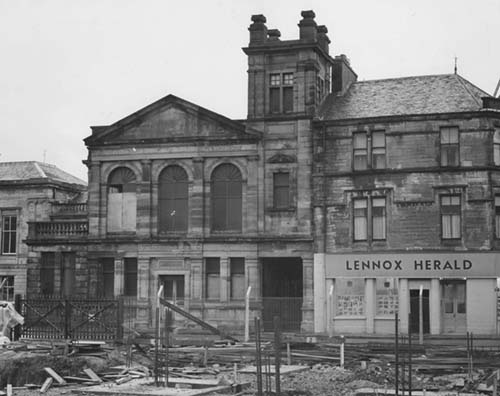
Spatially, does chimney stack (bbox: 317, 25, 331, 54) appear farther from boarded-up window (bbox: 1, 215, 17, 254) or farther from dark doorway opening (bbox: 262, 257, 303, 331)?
boarded-up window (bbox: 1, 215, 17, 254)

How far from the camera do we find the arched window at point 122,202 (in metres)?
48.3

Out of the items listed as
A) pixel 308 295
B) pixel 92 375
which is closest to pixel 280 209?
pixel 308 295

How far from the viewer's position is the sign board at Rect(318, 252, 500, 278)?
43.1 m

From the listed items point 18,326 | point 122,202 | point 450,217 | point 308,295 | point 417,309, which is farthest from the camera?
point 122,202

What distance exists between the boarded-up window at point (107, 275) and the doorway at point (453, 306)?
16.7 m

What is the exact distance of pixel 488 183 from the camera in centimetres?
4341

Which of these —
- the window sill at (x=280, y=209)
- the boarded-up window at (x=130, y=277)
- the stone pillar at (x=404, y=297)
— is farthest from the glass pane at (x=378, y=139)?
the boarded-up window at (x=130, y=277)

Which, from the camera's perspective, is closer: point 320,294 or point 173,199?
point 320,294

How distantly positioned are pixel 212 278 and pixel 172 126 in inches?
311

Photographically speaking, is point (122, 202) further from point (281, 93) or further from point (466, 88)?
point (466, 88)

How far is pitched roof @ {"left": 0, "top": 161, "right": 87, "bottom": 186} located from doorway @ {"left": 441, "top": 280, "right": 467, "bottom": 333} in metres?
23.2

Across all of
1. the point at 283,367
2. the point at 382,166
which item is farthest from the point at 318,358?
the point at 382,166

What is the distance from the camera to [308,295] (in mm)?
45000

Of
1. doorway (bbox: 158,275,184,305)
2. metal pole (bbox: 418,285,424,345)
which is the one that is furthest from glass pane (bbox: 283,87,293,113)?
metal pole (bbox: 418,285,424,345)
